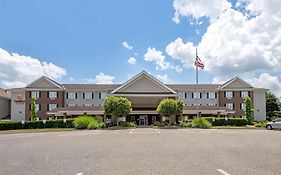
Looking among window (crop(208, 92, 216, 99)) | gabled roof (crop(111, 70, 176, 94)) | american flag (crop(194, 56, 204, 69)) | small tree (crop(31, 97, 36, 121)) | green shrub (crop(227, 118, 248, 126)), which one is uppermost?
american flag (crop(194, 56, 204, 69))

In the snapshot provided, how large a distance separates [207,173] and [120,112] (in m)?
39.6

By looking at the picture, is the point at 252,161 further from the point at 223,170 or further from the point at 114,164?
the point at 114,164

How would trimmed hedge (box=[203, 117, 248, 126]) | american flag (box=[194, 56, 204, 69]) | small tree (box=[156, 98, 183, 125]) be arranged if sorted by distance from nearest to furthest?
american flag (box=[194, 56, 204, 69])
trimmed hedge (box=[203, 117, 248, 126])
small tree (box=[156, 98, 183, 125])

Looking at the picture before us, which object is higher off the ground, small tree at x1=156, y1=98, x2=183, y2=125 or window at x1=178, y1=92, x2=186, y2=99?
window at x1=178, y1=92, x2=186, y2=99

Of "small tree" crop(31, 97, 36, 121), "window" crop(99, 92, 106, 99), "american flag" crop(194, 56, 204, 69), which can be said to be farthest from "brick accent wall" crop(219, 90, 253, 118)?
"small tree" crop(31, 97, 36, 121)

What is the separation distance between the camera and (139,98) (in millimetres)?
57562

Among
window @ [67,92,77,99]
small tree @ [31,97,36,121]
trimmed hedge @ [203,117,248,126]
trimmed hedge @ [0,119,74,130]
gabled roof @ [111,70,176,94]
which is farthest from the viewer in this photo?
window @ [67,92,77,99]

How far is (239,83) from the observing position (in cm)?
6431

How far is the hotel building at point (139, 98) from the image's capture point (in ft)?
181

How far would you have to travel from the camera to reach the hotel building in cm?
5522

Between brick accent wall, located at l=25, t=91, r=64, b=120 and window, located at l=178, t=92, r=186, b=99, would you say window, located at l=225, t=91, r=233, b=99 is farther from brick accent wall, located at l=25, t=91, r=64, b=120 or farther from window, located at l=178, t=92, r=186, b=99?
brick accent wall, located at l=25, t=91, r=64, b=120

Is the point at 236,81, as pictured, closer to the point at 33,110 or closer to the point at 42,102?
the point at 42,102

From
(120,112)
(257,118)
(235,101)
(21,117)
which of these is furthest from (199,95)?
(21,117)

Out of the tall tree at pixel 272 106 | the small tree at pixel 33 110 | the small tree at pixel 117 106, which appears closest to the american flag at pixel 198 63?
the small tree at pixel 117 106
